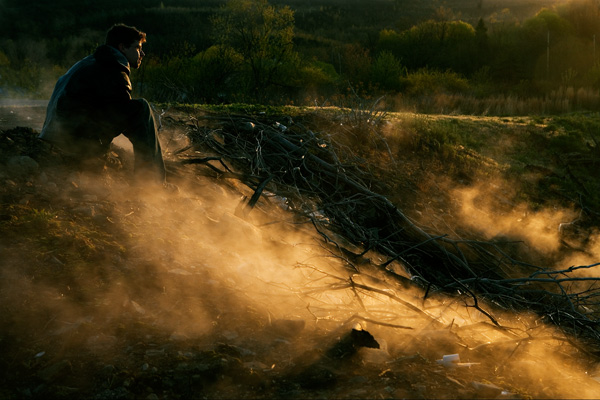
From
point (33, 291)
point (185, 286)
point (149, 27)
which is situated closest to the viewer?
point (33, 291)

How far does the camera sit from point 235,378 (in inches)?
88.1

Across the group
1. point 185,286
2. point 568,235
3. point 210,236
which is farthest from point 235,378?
point 568,235

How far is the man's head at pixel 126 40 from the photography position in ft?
12.9

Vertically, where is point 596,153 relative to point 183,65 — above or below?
above

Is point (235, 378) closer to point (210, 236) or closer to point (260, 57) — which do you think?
point (210, 236)

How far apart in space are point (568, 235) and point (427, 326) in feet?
17.6

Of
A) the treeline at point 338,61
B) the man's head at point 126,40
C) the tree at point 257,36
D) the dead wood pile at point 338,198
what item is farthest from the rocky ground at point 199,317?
the tree at point 257,36

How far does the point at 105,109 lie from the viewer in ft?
12.6

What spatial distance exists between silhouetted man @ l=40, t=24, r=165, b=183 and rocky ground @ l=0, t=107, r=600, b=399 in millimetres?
215

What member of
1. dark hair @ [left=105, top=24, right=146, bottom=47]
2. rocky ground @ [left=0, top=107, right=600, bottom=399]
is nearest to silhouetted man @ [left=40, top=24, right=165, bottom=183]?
dark hair @ [left=105, top=24, right=146, bottom=47]

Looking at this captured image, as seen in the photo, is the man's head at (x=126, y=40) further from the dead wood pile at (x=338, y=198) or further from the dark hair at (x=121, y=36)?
the dead wood pile at (x=338, y=198)

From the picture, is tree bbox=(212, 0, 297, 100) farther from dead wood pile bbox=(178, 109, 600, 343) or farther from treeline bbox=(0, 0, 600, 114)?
dead wood pile bbox=(178, 109, 600, 343)

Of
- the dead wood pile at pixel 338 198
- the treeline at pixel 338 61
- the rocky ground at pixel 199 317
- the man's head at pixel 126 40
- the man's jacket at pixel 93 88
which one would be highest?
the man's head at pixel 126 40

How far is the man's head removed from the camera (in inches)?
155
